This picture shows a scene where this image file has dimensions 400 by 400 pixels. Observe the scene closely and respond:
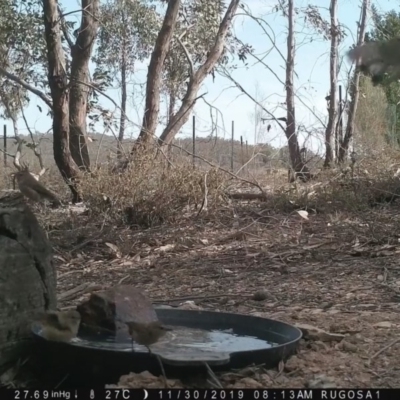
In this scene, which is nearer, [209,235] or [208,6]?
[209,235]

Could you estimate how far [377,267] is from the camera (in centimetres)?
612

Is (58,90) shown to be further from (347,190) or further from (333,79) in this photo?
(333,79)

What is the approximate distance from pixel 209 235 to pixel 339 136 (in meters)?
5.55

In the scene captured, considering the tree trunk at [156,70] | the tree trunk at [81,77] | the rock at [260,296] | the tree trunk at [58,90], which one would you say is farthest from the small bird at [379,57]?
the tree trunk at [156,70]

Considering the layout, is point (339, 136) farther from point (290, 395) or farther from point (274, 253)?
point (290, 395)

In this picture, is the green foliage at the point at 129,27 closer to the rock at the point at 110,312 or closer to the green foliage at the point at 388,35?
the green foliage at the point at 388,35

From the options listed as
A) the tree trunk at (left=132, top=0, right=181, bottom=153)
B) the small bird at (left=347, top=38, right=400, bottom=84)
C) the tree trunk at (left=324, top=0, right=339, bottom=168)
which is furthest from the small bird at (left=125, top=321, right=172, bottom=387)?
the tree trunk at (left=324, top=0, right=339, bottom=168)

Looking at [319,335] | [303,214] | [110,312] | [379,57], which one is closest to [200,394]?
[110,312]

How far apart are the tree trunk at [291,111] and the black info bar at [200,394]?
8267 millimetres

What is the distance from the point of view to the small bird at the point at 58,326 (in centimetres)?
293

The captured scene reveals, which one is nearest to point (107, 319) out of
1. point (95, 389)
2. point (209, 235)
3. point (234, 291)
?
point (95, 389)

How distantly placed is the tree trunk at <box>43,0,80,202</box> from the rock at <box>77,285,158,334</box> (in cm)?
718

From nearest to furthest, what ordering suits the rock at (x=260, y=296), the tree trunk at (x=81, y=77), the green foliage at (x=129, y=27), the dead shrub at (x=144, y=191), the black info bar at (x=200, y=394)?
the black info bar at (x=200, y=394) → the rock at (x=260, y=296) → the dead shrub at (x=144, y=191) → the tree trunk at (x=81, y=77) → the green foliage at (x=129, y=27)

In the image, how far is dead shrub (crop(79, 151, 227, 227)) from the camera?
888 centimetres
